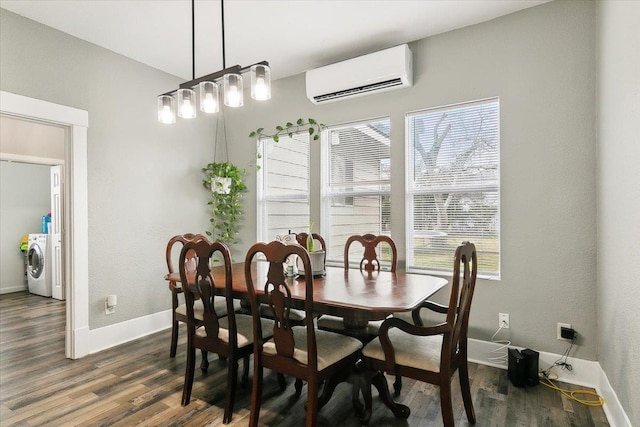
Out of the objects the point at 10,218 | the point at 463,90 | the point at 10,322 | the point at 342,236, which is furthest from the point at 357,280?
the point at 10,218

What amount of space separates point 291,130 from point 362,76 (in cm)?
107

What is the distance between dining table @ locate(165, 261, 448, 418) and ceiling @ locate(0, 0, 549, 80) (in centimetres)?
202

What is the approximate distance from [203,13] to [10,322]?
4133mm

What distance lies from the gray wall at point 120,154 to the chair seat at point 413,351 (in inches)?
106

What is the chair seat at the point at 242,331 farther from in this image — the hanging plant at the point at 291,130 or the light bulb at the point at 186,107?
the hanging plant at the point at 291,130

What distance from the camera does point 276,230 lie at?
4156 millimetres

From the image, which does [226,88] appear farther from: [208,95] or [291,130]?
[291,130]

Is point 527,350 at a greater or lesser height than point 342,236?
lesser

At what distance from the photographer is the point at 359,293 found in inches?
78.3

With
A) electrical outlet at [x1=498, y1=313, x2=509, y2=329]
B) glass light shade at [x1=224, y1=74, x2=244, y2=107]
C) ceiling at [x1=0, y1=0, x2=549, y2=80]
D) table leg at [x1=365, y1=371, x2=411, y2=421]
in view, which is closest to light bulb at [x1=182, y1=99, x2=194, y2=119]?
glass light shade at [x1=224, y1=74, x2=244, y2=107]

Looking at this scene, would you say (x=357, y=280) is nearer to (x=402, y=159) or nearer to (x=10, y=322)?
(x=402, y=159)

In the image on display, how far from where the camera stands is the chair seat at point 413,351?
1.77 metres

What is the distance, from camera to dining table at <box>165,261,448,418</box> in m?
1.72

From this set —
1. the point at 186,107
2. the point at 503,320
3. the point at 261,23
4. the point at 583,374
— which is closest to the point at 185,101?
the point at 186,107
